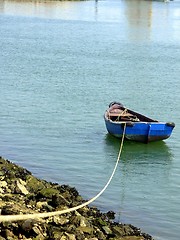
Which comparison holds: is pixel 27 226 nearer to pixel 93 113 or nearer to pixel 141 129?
pixel 141 129

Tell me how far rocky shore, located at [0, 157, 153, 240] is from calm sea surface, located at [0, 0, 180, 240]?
0.97 m

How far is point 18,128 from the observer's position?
2270cm

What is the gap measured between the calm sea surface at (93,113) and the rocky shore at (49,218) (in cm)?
97

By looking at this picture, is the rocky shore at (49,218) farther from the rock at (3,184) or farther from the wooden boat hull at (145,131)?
the wooden boat hull at (145,131)

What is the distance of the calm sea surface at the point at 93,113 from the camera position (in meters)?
16.4

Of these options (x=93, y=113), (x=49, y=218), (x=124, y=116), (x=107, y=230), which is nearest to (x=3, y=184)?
(x=49, y=218)

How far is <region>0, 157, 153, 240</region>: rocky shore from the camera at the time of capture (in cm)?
1025

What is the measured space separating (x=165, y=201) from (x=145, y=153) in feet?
16.0

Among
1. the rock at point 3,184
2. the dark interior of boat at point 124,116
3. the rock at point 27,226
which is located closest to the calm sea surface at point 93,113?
A: the dark interior of boat at point 124,116

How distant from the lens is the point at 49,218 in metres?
11.4

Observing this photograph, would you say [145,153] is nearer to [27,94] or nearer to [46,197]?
[46,197]

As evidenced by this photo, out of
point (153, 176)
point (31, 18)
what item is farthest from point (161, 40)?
point (153, 176)

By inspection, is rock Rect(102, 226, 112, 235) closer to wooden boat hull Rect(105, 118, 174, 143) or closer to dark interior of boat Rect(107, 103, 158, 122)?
wooden boat hull Rect(105, 118, 174, 143)

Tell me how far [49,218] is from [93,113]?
48.1 feet
